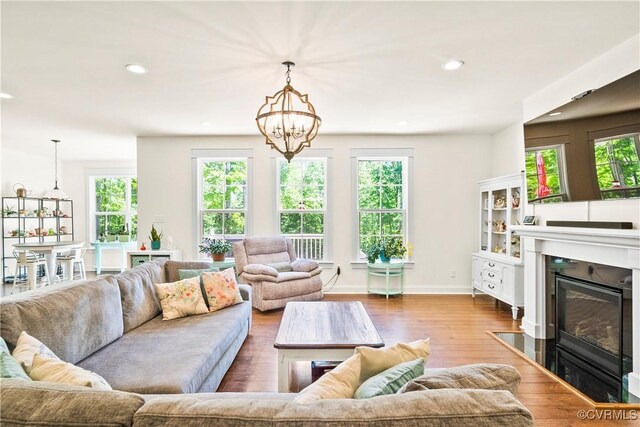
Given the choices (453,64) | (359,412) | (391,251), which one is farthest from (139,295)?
(391,251)

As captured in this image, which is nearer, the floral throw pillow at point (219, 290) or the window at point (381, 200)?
the floral throw pillow at point (219, 290)

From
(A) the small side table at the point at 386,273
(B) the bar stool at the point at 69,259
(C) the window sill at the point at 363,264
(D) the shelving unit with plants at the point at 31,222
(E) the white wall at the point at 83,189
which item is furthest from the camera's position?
(E) the white wall at the point at 83,189

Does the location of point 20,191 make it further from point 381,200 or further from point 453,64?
point 453,64

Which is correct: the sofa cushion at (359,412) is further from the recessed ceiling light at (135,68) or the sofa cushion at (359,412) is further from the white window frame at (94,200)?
the white window frame at (94,200)

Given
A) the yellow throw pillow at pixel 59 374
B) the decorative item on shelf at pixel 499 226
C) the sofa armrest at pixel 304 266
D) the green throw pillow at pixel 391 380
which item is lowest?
the sofa armrest at pixel 304 266

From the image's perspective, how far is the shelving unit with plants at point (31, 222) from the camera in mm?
→ 6078

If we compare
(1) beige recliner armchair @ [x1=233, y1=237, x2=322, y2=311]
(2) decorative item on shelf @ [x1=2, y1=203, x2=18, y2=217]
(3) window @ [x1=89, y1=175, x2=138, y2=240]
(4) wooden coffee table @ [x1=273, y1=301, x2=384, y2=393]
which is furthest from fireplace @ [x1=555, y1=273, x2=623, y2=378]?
(2) decorative item on shelf @ [x1=2, y1=203, x2=18, y2=217]

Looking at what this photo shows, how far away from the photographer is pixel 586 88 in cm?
278

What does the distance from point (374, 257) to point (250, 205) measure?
7.19ft

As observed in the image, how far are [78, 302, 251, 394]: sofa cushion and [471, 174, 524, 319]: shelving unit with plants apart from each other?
3.41 meters

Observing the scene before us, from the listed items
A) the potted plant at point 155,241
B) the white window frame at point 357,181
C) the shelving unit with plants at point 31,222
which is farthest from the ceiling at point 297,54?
the shelving unit with plants at point 31,222

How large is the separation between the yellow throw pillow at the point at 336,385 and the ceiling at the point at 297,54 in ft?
6.72

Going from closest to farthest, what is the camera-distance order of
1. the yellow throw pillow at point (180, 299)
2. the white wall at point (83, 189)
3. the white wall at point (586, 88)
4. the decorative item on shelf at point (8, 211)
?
the white wall at point (586, 88) → the yellow throw pillow at point (180, 299) → the decorative item on shelf at point (8, 211) → the white wall at point (83, 189)

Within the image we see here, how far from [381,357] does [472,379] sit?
1.11 ft
